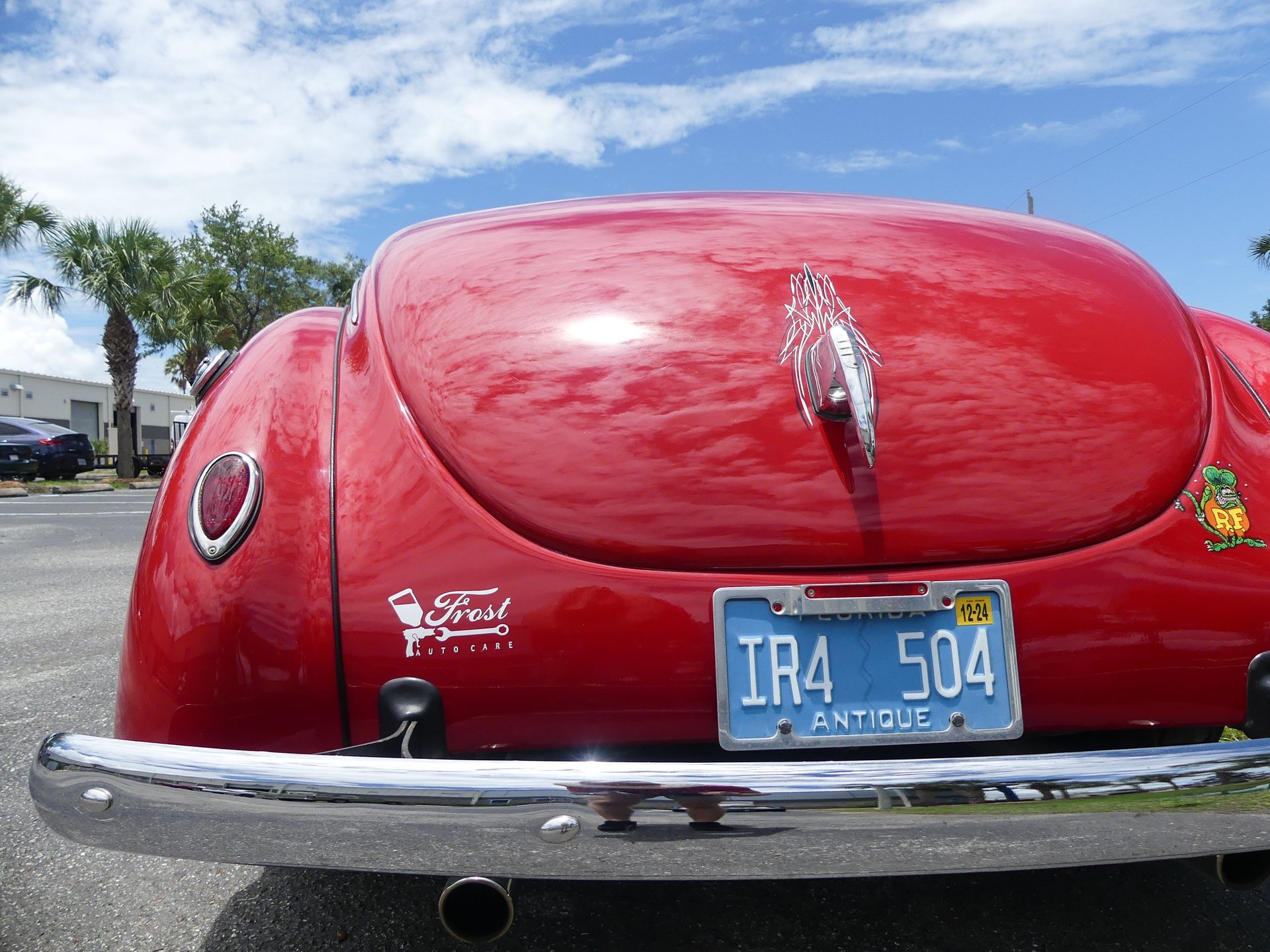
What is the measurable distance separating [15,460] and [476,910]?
1997 cm

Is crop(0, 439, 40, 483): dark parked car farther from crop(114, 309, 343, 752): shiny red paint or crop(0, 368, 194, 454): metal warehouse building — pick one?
crop(0, 368, 194, 454): metal warehouse building

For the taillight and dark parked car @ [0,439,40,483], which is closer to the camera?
the taillight

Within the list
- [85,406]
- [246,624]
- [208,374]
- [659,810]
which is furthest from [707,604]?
[85,406]

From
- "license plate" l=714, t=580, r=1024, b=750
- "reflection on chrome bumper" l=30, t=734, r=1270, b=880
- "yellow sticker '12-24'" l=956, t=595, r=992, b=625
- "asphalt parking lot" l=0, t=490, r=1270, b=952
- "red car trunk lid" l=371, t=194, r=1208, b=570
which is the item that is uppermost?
"red car trunk lid" l=371, t=194, r=1208, b=570

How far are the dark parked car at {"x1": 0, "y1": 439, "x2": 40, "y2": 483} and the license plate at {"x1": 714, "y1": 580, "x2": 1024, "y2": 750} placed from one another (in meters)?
20.1

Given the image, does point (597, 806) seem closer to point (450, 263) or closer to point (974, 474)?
point (974, 474)

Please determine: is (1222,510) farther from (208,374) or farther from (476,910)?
(208,374)

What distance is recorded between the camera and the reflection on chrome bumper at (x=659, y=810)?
3.57ft

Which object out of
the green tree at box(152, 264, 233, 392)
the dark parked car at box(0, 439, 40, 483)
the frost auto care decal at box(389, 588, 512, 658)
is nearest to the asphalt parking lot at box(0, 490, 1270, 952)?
the frost auto care decal at box(389, 588, 512, 658)

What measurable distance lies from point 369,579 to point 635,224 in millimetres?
789

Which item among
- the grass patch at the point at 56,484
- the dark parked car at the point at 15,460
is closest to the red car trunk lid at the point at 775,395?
the grass patch at the point at 56,484

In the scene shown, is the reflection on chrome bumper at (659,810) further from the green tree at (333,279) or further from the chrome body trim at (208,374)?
the green tree at (333,279)

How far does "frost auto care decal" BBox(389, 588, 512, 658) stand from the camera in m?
1.28

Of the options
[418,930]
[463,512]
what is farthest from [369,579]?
[418,930]
